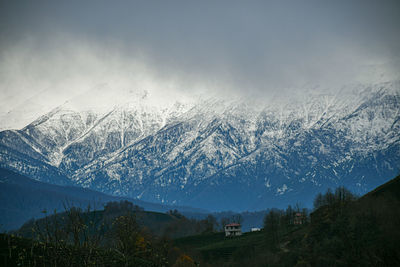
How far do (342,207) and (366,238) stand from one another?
89.5ft

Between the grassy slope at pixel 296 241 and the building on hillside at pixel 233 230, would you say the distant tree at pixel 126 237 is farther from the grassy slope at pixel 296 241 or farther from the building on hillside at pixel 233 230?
the building on hillside at pixel 233 230

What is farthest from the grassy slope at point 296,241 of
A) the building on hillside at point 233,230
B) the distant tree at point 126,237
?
the distant tree at point 126,237

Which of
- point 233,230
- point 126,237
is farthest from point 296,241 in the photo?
point 126,237

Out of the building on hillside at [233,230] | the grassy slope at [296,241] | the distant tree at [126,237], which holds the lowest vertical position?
the distant tree at [126,237]

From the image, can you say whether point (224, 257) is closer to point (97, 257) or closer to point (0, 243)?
point (0, 243)

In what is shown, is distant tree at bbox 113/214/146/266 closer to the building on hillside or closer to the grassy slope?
the grassy slope

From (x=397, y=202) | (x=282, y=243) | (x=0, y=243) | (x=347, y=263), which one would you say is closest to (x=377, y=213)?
(x=397, y=202)

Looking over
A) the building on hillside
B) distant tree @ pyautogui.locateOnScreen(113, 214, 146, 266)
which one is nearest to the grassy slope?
the building on hillside

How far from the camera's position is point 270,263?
10962 cm

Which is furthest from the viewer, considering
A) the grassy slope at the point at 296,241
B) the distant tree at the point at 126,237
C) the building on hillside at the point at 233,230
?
the building on hillside at the point at 233,230

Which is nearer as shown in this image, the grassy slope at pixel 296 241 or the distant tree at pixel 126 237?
the distant tree at pixel 126 237

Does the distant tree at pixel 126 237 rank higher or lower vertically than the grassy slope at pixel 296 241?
lower

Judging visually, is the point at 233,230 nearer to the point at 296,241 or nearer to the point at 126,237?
the point at 296,241

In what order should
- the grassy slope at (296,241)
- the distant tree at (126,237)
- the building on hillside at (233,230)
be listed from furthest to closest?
the building on hillside at (233,230)
the grassy slope at (296,241)
the distant tree at (126,237)
